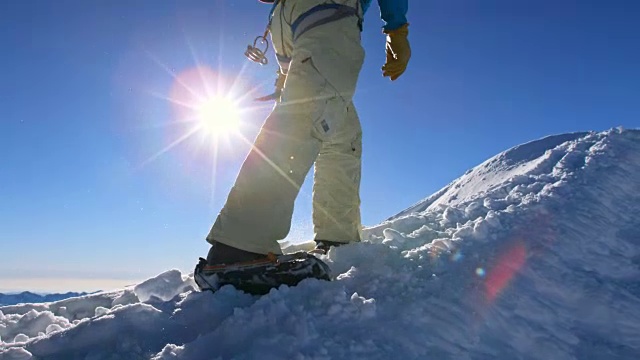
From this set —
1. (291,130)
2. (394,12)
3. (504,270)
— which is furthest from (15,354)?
(394,12)

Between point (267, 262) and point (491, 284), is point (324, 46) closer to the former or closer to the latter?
point (267, 262)

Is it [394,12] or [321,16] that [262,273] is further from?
[394,12]

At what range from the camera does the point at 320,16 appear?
2.73m

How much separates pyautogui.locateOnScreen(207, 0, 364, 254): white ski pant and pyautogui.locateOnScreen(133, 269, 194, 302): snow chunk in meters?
0.57

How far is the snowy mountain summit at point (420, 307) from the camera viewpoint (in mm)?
1689

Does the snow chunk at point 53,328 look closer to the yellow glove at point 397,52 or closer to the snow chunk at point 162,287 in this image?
the snow chunk at point 162,287

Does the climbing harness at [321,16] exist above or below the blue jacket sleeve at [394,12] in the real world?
below

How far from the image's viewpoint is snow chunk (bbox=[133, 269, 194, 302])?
8.86 feet

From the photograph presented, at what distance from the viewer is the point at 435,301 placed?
2.02 meters

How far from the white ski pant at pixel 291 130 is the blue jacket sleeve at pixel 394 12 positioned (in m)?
0.42

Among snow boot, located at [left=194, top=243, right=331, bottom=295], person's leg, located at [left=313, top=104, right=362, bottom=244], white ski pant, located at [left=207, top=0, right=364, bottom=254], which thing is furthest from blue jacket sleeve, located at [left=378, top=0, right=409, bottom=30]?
snow boot, located at [left=194, top=243, right=331, bottom=295]

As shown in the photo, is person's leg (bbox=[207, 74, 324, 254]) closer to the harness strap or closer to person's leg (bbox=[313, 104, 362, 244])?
the harness strap

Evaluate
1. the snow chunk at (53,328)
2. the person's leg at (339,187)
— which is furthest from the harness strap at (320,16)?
the snow chunk at (53,328)

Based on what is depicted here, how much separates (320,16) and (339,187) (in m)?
1.32
